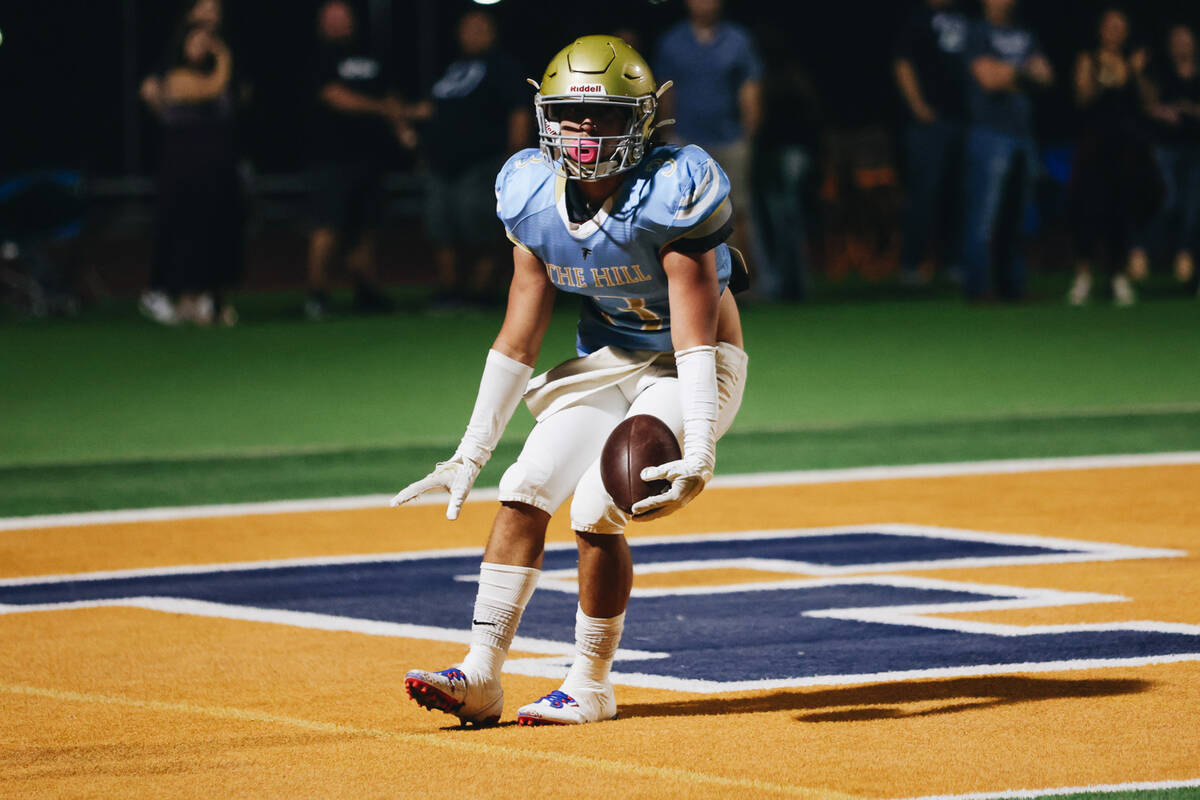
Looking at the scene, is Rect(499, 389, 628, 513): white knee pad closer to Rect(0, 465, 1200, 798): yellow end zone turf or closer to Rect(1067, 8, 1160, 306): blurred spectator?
Rect(0, 465, 1200, 798): yellow end zone turf

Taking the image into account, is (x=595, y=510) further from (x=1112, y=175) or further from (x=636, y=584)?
(x=1112, y=175)

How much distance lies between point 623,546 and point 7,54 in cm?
2282

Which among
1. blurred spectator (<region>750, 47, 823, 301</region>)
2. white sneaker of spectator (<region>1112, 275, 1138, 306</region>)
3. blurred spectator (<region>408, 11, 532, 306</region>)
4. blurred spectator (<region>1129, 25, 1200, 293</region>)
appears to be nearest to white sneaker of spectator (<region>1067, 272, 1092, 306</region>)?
white sneaker of spectator (<region>1112, 275, 1138, 306</region>)

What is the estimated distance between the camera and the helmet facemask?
18.2 feet

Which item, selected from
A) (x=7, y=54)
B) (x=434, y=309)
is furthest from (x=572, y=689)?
(x=7, y=54)

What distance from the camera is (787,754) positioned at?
506cm

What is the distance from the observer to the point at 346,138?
645 inches

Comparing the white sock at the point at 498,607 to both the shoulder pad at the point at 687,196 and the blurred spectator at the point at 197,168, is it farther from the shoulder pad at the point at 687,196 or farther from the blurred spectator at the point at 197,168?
the blurred spectator at the point at 197,168

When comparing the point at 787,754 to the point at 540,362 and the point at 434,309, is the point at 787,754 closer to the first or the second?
the point at 540,362

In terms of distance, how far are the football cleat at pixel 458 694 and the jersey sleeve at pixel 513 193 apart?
3.81 feet

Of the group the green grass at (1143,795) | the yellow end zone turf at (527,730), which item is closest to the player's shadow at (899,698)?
the yellow end zone turf at (527,730)

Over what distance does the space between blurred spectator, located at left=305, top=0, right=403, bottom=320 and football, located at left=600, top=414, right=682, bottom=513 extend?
11144 mm

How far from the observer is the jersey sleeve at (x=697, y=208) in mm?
5477

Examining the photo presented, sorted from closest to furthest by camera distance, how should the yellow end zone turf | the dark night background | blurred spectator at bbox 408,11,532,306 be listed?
1. the yellow end zone turf
2. blurred spectator at bbox 408,11,532,306
3. the dark night background
